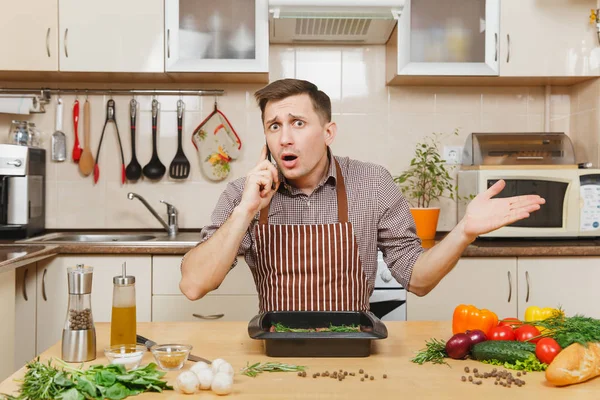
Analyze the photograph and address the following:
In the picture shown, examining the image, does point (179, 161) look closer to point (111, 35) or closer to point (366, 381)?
point (111, 35)

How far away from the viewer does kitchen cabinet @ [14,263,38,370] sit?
113 inches

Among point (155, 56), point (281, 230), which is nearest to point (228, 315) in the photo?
point (281, 230)

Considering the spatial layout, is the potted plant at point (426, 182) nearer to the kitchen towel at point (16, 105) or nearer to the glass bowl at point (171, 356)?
the kitchen towel at point (16, 105)

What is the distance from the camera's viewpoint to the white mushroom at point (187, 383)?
125 centimetres

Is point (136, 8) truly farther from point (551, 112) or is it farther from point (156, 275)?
point (551, 112)

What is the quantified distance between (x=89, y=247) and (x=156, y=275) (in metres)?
0.31

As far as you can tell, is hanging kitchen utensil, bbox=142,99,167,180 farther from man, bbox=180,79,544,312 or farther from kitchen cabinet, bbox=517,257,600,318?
kitchen cabinet, bbox=517,257,600,318

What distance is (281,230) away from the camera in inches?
82.0

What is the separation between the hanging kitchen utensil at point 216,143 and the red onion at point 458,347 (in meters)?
2.25

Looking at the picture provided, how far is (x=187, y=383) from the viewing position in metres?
1.25

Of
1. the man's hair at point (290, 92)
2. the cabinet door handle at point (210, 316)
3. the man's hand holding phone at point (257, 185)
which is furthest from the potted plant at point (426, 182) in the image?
the man's hand holding phone at point (257, 185)

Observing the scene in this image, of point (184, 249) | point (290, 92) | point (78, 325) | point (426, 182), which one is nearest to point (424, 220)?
point (426, 182)

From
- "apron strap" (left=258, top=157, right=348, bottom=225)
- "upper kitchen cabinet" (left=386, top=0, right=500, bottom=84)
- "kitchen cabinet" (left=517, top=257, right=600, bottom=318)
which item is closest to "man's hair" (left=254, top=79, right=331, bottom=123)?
"apron strap" (left=258, top=157, right=348, bottom=225)

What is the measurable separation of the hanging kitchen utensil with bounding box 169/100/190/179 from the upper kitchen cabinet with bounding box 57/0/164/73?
374 millimetres
